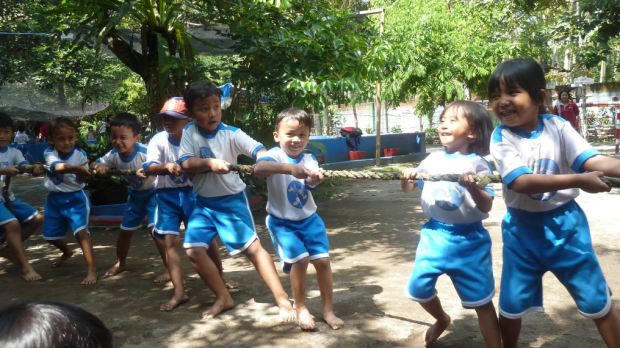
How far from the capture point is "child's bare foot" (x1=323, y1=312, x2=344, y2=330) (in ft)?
10.9

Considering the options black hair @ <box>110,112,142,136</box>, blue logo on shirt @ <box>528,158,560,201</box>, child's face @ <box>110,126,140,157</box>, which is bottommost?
blue logo on shirt @ <box>528,158,560,201</box>

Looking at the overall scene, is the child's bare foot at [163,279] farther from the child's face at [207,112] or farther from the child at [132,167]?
the child's face at [207,112]

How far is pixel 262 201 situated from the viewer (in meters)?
7.84

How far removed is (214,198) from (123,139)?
1.37 meters

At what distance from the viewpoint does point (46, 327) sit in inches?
36.3

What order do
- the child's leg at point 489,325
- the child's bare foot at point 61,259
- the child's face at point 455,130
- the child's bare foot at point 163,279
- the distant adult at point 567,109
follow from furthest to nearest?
1. the distant adult at point 567,109
2. the child's bare foot at point 61,259
3. the child's bare foot at point 163,279
4. the child's face at point 455,130
5. the child's leg at point 489,325

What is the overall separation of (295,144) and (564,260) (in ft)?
5.38

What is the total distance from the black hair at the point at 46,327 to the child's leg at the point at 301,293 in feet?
7.90

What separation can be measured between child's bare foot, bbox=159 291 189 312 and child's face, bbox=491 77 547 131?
8.36ft

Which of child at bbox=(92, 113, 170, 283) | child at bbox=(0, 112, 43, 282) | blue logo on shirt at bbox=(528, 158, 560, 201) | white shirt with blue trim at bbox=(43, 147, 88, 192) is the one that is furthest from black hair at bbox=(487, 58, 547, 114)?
child at bbox=(0, 112, 43, 282)

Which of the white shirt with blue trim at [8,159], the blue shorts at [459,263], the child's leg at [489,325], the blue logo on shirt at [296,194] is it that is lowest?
the child's leg at [489,325]

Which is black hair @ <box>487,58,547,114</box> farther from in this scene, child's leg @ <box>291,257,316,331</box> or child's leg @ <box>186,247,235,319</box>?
child's leg @ <box>186,247,235,319</box>

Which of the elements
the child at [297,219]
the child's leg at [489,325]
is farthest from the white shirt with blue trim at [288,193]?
the child's leg at [489,325]

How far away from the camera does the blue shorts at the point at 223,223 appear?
3.65 m
